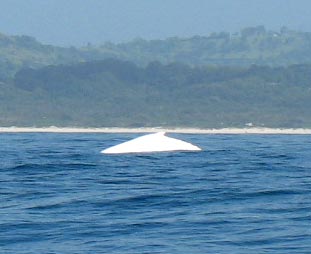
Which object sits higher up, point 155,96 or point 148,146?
point 155,96

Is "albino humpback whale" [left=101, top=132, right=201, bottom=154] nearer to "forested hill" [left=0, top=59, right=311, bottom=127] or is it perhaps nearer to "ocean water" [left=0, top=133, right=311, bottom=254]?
"ocean water" [left=0, top=133, right=311, bottom=254]

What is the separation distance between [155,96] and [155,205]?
406ft

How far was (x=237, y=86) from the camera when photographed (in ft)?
538

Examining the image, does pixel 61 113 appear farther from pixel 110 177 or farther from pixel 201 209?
pixel 201 209

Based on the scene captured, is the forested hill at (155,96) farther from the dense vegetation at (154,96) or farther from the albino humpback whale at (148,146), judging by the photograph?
the albino humpback whale at (148,146)

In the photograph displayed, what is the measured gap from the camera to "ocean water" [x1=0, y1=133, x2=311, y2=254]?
1137 inches

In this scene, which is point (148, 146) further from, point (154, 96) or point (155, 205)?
point (154, 96)

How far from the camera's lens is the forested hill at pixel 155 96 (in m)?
136

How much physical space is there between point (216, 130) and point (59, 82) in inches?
1952

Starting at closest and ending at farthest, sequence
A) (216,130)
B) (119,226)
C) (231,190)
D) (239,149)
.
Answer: (119,226)
(231,190)
(239,149)
(216,130)

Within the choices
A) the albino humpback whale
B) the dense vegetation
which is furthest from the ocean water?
the dense vegetation

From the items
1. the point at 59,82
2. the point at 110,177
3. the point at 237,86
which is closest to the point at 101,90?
the point at 59,82

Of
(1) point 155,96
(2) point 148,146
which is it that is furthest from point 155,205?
(1) point 155,96

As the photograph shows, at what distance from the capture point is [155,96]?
159375 millimetres
